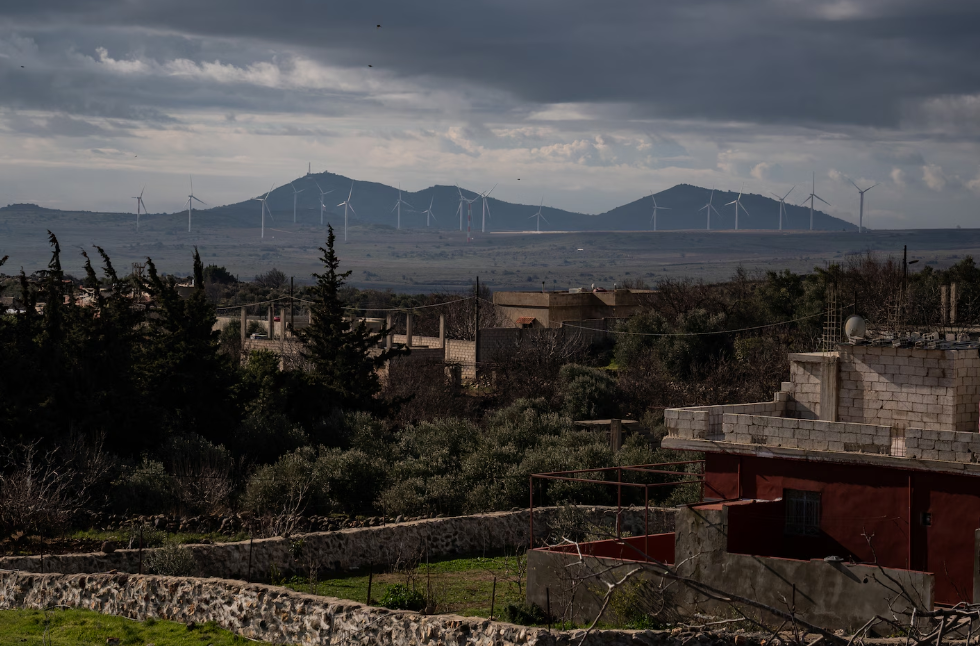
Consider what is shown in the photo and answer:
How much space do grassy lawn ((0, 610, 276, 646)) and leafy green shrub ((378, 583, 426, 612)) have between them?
236cm

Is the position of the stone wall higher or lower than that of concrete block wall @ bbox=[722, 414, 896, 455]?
higher

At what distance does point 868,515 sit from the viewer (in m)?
18.2

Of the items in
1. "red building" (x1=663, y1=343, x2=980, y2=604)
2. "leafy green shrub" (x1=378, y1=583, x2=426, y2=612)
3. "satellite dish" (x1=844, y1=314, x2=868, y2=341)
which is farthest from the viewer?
"satellite dish" (x1=844, y1=314, x2=868, y2=341)

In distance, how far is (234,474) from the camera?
96.1 ft

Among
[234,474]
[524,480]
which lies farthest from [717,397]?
[234,474]

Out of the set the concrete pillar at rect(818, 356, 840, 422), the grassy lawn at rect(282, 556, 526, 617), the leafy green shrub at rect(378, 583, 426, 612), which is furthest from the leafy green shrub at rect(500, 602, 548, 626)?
the concrete pillar at rect(818, 356, 840, 422)

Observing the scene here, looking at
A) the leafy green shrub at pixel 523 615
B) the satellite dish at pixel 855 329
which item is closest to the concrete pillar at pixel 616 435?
the satellite dish at pixel 855 329

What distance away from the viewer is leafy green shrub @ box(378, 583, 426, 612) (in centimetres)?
1788

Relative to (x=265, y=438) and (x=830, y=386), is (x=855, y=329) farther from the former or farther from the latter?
(x=265, y=438)

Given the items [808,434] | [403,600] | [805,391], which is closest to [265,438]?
[403,600]

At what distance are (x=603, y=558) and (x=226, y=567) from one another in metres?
6.97

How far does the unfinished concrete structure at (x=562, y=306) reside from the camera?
6066 cm

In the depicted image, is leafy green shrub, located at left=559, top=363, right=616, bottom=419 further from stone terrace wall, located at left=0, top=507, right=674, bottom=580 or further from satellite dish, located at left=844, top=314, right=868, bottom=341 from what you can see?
satellite dish, located at left=844, top=314, right=868, bottom=341

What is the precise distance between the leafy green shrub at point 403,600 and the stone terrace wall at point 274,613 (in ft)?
4.85
